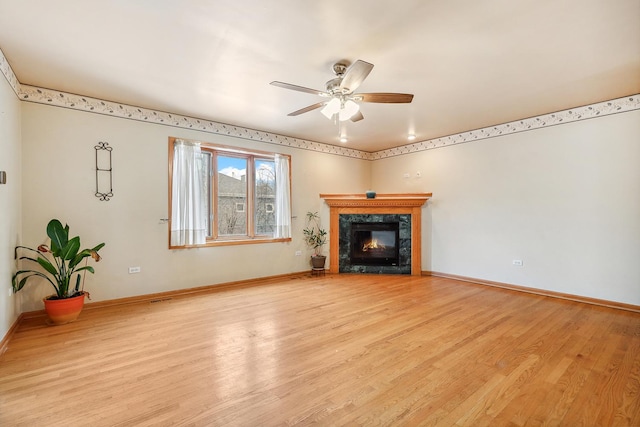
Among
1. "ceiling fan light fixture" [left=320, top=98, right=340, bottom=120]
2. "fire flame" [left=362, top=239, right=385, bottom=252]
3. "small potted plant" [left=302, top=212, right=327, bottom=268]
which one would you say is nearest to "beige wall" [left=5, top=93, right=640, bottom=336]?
"small potted plant" [left=302, top=212, right=327, bottom=268]

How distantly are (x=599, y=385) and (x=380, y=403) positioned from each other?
1.59 m

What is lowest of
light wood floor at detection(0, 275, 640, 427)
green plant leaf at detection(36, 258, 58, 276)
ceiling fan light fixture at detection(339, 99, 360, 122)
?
light wood floor at detection(0, 275, 640, 427)

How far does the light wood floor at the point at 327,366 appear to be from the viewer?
5.66ft

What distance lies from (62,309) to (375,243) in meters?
4.83

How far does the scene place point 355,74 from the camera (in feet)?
7.60

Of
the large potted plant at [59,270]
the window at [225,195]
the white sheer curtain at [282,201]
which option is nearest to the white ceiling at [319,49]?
the window at [225,195]

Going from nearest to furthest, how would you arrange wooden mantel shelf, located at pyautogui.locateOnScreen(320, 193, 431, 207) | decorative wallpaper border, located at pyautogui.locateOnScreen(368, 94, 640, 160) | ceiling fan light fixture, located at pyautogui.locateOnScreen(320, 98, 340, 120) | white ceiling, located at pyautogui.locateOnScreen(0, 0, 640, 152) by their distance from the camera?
white ceiling, located at pyautogui.locateOnScreen(0, 0, 640, 152) → ceiling fan light fixture, located at pyautogui.locateOnScreen(320, 98, 340, 120) → decorative wallpaper border, located at pyautogui.locateOnScreen(368, 94, 640, 160) → wooden mantel shelf, located at pyautogui.locateOnScreen(320, 193, 431, 207)

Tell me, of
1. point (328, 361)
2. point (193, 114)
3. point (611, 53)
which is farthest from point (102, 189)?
point (611, 53)

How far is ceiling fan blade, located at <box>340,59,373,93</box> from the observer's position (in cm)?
218

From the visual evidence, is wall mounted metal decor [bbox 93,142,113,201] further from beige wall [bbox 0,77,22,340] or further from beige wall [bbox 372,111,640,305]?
beige wall [bbox 372,111,640,305]

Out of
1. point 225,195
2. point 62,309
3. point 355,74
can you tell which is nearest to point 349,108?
point 355,74

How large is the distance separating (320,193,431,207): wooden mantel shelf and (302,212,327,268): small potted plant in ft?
1.51

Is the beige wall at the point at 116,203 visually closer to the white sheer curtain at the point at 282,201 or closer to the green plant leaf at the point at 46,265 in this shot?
the green plant leaf at the point at 46,265

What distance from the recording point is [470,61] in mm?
2707
